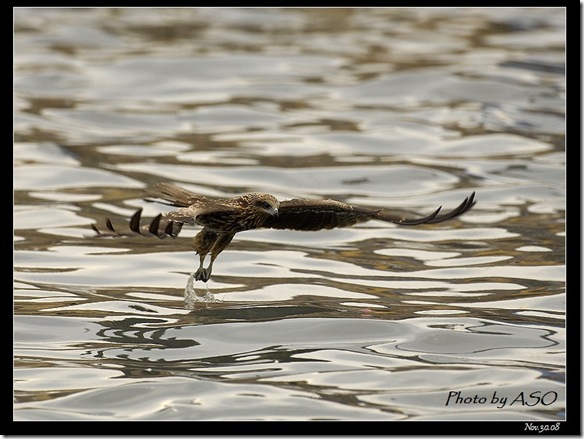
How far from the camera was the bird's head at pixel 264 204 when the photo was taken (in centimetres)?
829

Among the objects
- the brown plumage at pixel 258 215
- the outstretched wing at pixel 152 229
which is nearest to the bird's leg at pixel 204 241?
the brown plumage at pixel 258 215

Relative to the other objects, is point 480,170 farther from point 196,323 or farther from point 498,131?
point 196,323

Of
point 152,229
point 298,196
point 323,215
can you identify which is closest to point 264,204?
point 323,215

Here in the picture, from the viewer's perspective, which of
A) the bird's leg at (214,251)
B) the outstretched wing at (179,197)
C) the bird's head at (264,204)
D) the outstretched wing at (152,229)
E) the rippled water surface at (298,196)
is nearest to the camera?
the outstretched wing at (152,229)

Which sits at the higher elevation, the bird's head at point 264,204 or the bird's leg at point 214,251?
the bird's head at point 264,204

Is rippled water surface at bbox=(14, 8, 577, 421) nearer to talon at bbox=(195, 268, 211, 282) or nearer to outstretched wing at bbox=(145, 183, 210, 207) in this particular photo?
talon at bbox=(195, 268, 211, 282)

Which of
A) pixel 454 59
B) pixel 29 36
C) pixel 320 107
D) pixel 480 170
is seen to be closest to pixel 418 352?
pixel 480 170

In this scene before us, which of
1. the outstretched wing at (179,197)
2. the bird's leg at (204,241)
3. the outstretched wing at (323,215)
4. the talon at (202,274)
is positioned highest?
the outstretched wing at (179,197)

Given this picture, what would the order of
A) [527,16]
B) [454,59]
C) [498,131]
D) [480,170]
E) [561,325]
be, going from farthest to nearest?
[527,16] < [454,59] < [498,131] < [480,170] < [561,325]

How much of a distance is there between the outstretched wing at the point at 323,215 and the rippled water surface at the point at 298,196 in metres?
0.61

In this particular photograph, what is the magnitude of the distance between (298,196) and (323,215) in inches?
154

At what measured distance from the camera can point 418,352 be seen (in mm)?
7738

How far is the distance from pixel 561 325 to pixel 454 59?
33.9 ft

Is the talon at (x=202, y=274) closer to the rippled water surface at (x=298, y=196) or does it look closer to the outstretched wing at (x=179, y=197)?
the rippled water surface at (x=298, y=196)
